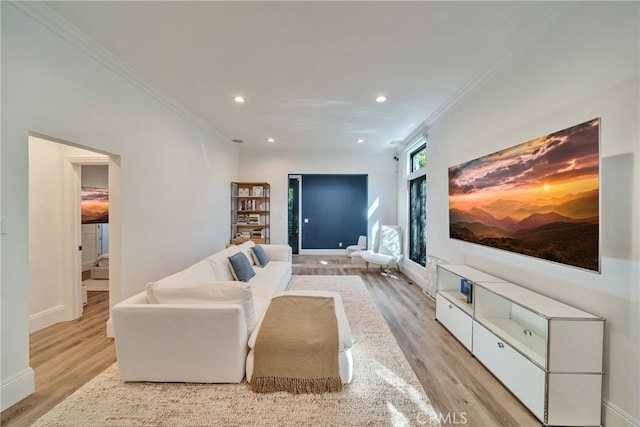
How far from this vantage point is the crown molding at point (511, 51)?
5.64ft

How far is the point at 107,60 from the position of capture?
2299 mm

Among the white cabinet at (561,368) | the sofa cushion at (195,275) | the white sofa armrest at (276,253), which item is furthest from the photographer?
the white sofa armrest at (276,253)

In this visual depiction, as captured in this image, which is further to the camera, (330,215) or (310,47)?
(330,215)

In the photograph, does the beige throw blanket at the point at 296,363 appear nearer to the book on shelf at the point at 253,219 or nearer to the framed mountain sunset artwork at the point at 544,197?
the framed mountain sunset artwork at the point at 544,197

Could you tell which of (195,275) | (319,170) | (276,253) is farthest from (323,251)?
(195,275)

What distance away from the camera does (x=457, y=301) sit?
255cm

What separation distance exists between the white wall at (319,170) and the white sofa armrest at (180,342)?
4272mm

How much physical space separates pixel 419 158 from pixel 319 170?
2367 millimetres

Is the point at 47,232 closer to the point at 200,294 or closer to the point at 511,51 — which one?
the point at 200,294

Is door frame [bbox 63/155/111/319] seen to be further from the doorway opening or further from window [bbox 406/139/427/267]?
window [bbox 406/139/427/267]

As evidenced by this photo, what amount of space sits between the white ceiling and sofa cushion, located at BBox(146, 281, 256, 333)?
6.77ft

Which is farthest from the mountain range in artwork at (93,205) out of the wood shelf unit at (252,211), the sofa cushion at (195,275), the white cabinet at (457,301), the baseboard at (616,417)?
the baseboard at (616,417)

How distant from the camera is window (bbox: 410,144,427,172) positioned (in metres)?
4.64

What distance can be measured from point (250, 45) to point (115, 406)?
115 inches
